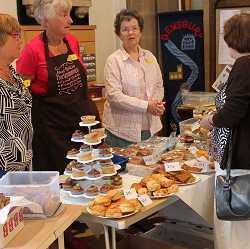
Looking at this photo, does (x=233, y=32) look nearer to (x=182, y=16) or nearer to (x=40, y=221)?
(x=40, y=221)

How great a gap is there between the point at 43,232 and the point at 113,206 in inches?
21.8

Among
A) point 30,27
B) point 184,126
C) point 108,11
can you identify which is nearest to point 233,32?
point 184,126

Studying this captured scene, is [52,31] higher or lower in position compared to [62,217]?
higher

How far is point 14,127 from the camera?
2.37 metres

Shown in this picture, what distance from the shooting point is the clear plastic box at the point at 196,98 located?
407 cm

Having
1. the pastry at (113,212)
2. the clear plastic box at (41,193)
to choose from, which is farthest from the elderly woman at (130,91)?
the clear plastic box at (41,193)

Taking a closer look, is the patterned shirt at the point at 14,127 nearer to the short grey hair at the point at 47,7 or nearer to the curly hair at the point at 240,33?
the short grey hair at the point at 47,7

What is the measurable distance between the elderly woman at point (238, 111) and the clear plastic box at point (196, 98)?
170cm

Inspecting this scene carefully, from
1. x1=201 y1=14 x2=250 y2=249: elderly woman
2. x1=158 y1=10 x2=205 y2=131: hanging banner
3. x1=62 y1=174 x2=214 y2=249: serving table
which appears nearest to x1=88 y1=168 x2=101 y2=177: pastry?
x1=62 y1=174 x2=214 y2=249: serving table

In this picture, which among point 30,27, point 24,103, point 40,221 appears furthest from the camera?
point 30,27

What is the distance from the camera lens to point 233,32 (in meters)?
2.28

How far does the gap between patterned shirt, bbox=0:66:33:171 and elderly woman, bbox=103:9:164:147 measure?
1016 millimetres

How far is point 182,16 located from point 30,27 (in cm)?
165

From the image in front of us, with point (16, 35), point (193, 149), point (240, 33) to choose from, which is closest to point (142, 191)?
point (193, 149)
